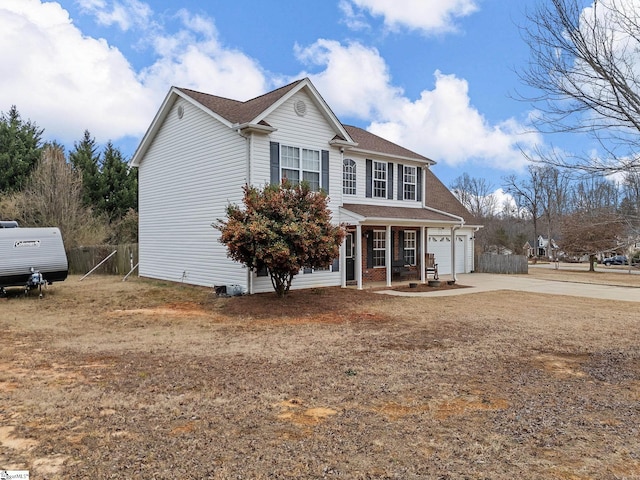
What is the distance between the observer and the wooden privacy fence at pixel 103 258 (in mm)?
21797

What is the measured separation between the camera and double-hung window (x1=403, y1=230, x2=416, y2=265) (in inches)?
784

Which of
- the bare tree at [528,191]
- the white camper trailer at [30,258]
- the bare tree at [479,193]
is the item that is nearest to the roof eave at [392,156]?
the white camper trailer at [30,258]

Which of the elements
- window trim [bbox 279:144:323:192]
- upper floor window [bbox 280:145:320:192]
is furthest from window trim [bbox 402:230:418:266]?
upper floor window [bbox 280:145:320:192]

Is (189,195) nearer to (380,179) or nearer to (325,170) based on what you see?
(325,170)

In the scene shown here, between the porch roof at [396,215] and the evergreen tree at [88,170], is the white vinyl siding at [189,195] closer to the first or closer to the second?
the porch roof at [396,215]

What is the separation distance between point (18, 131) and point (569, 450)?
33.8 m

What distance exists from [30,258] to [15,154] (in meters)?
16.7

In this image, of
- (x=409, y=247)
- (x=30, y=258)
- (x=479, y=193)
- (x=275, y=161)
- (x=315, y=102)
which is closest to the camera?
(x=275, y=161)

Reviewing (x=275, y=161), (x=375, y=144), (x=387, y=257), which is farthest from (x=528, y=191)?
(x=275, y=161)

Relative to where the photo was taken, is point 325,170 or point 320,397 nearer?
point 320,397

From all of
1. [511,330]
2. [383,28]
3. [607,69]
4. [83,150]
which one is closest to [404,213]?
[383,28]

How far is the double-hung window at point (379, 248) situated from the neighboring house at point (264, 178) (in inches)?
1.7

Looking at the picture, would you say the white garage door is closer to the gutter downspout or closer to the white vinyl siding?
the gutter downspout

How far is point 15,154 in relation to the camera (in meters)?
27.1
